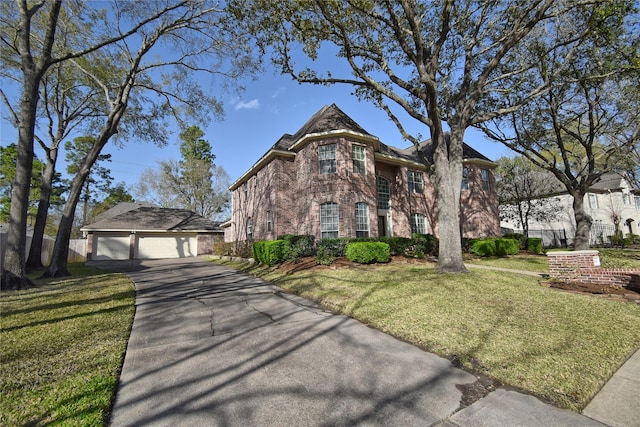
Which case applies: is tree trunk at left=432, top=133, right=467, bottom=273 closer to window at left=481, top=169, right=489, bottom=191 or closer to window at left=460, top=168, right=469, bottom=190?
window at left=460, top=168, right=469, bottom=190

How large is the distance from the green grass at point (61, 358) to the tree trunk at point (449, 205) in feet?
28.8

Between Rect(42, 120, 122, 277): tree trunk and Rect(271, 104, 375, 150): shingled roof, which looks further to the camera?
Rect(271, 104, 375, 150): shingled roof

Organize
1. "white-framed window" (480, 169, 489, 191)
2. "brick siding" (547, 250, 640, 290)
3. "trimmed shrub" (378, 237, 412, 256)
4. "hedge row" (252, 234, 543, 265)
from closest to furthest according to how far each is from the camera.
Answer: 1. "brick siding" (547, 250, 640, 290)
2. "hedge row" (252, 234, 543, 265)
3. "trimmed shrub" (378, 237, 412, 256)
4. "white-framed window" (480, 169, 489, 191)

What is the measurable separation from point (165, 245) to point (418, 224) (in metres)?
22.1

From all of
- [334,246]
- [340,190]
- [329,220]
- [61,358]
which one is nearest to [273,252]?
[334,246]

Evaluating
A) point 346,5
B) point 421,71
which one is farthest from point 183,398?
point 346,5

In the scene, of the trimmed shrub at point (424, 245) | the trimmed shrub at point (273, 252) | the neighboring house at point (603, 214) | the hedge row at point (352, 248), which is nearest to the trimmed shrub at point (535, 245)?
the hedge row at point (352, 248)

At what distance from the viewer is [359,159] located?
14.9 m

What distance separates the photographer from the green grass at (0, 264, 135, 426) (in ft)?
8.07

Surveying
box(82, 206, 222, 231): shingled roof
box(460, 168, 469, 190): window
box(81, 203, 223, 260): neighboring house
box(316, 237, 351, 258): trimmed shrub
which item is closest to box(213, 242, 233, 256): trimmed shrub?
box(81, 203, 223, 260): neighboring house

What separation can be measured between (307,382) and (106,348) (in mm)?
2903

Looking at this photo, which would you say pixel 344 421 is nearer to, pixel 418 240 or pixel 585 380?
pixel 585 380

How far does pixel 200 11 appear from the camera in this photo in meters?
12.2

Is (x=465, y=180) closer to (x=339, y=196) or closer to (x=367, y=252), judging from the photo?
(x=339, y=196)
